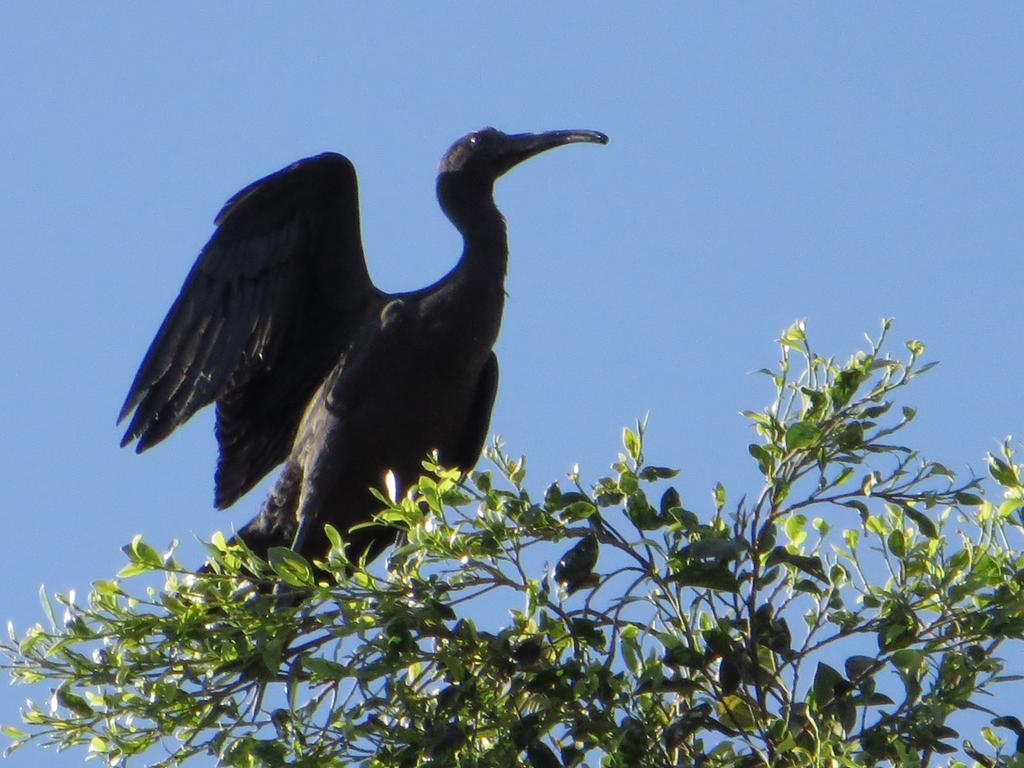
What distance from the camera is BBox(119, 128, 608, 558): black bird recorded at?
5.51m

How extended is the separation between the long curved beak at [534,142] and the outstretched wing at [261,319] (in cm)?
62

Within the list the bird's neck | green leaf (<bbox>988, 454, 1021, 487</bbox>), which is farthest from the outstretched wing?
green leaf (<bbox>988, 454, 1021, 487</bbox>)

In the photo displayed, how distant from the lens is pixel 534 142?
6082 millimetres

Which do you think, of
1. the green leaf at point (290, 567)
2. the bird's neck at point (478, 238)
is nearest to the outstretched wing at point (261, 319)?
the bird's neck at point (478, 238)

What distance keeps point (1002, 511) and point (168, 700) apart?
1958 mm

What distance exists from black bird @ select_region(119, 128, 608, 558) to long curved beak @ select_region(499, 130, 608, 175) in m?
0.07

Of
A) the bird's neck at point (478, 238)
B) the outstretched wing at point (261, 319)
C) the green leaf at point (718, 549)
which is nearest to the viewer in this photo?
the green leaf at point (718, 549)

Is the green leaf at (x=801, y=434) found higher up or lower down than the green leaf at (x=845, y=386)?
lower down

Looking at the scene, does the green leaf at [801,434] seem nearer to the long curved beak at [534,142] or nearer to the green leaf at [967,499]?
the green leaf at [967,499]

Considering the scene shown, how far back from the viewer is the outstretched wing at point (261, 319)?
550cm

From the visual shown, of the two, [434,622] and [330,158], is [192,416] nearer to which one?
[330,158]

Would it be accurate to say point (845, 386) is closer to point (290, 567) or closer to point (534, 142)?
point (290, 567)

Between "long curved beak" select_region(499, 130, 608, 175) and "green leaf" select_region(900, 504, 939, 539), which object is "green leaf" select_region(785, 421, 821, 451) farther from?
"long curved beak" select_region(499, 130, 608, 175)

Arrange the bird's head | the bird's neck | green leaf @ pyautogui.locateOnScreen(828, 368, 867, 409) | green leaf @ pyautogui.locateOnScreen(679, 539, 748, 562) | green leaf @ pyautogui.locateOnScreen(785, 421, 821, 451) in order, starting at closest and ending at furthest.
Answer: green leaf @ pyautogui.locateOnScreen(679, 539, 748, 562), green leaf @ pyautogui.locateOnScreen(785, 421, 821, 451), green leaf @ pyautogui.locateOnScreen(828, 368, 867, 409), the bird's neck, the bird's head
